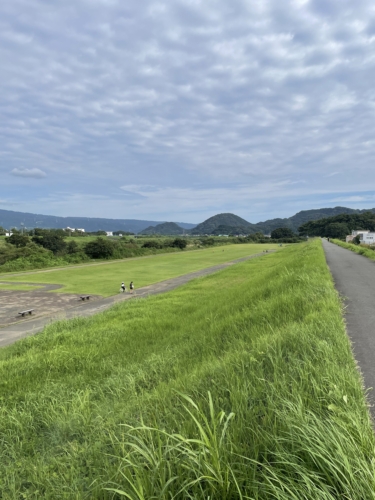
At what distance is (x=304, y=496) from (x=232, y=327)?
14.7 ft

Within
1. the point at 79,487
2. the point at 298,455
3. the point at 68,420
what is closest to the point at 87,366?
the point at 68,420

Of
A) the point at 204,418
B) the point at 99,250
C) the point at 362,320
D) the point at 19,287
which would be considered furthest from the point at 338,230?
the point at 204,418

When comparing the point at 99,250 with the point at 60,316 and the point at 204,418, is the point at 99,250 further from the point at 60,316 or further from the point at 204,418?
the point at 204,418

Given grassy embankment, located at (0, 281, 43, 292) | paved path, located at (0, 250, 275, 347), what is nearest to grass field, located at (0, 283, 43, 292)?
grassy embankment, located at (0, 281, 43, 292)

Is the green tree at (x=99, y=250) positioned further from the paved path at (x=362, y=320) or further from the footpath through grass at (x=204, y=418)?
the paved path at (x=362, y=320)

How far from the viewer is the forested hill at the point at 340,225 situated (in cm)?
13712

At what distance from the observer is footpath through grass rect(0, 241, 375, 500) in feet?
5.51

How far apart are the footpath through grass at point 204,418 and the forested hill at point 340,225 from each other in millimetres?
148788

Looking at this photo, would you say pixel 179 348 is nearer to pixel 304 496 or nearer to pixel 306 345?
pixel 306 345

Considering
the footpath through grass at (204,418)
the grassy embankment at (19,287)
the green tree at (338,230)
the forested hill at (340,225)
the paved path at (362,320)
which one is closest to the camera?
the footpath through grass at (204,418)

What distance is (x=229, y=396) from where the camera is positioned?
110 inches

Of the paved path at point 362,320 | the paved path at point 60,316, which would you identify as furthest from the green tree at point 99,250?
the paved path at point 362,320

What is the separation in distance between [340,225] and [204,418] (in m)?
157

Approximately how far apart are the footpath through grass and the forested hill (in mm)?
148788
